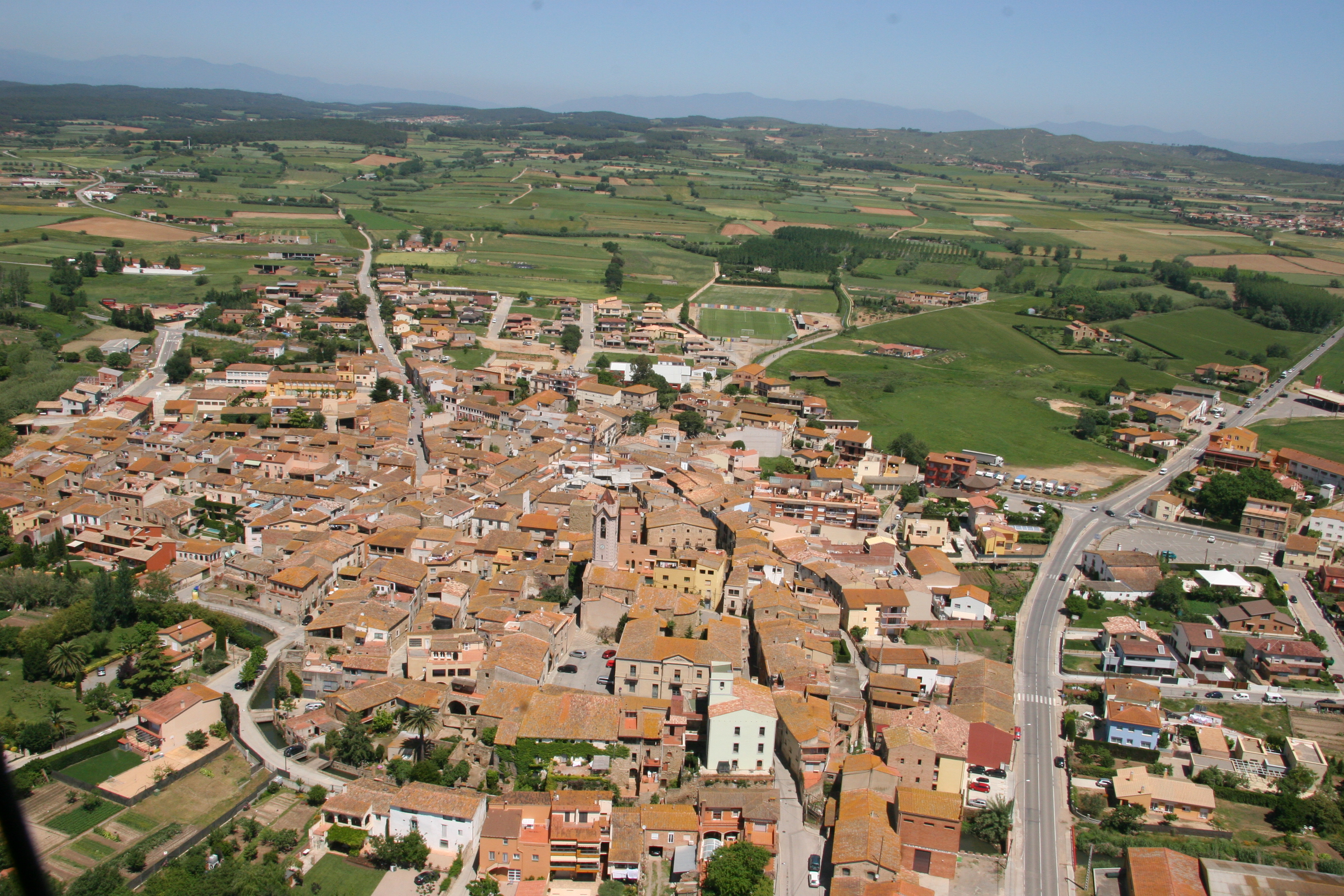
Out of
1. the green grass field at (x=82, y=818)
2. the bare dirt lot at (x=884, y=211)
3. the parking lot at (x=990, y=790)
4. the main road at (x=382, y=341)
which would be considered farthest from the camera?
the bare dirt lot at (x=884, y=211)

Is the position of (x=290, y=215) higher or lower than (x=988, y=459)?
higher

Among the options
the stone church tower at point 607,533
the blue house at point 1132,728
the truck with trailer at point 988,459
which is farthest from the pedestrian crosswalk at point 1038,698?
the truck with trailer at point 988,459

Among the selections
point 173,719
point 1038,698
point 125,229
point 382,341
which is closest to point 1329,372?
point 1038,698

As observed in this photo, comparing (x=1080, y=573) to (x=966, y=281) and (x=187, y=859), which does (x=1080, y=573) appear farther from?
(x=966, y=281)

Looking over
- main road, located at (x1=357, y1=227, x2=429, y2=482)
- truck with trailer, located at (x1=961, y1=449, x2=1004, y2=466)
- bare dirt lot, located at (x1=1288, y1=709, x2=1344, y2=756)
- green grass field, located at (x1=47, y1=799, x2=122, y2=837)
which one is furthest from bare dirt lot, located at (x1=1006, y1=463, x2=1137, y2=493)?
green grass field, located at (x1=47, y1=799, x2=122, y2=837)

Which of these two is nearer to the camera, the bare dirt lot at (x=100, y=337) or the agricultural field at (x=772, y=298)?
the bare dirt lot at (x=100, y=337)

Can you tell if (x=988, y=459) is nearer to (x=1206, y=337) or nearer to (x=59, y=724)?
(x=59, y=724)

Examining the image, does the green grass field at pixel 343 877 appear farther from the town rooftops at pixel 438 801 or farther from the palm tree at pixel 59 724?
the palm tree at pixel 59 724

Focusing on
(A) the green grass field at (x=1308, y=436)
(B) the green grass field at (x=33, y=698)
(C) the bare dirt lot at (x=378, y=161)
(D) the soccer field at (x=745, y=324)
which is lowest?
(B) the green grass field at (x=33, y=698)
